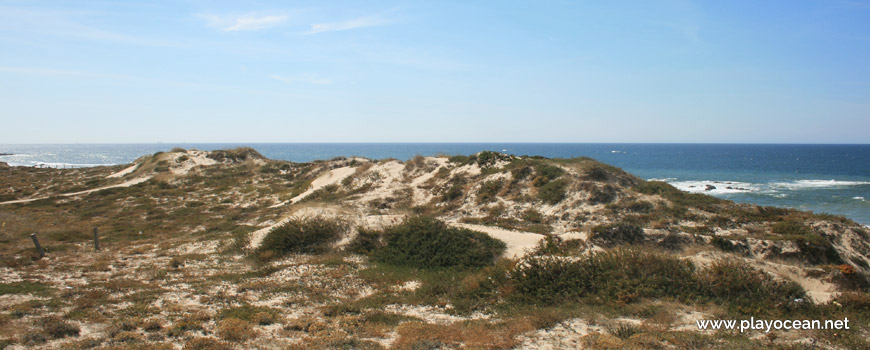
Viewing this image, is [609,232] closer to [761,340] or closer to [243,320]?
[761,340]

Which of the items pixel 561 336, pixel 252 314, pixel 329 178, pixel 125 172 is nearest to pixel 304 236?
pixel 252 314

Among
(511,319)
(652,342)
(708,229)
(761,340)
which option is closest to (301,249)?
(511,319)

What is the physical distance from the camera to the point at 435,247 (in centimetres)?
1498

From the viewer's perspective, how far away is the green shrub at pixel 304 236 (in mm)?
16609

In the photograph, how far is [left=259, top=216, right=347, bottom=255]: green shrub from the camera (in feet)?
54.5

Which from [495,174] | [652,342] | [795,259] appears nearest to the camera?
[652,342]

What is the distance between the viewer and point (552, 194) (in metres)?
24.1

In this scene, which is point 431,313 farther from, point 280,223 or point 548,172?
point 548,172

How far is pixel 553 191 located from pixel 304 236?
14.5m

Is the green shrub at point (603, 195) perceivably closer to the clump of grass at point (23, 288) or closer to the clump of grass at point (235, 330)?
the clump of grass at point (235, 330)

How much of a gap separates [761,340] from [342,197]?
2577 centimetres

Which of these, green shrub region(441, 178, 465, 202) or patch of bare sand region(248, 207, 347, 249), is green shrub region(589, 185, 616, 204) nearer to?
green shrub region(441, 178, 465, 202)

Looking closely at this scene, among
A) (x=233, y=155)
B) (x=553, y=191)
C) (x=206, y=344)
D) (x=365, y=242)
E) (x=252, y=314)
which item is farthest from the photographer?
(x=233, y=155)

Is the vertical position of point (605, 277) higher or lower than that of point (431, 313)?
higher
